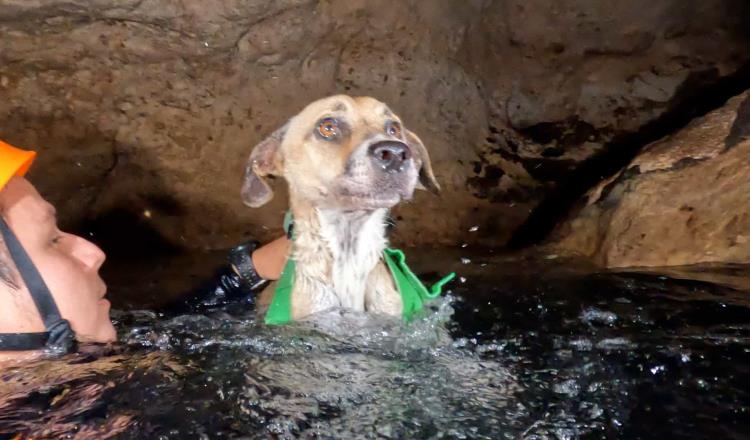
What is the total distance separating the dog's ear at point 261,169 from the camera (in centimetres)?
412

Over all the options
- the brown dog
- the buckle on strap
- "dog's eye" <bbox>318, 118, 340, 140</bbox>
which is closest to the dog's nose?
the brown dog

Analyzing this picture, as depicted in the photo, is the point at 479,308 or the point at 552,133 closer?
the point at 479,308

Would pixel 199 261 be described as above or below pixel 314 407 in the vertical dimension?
above

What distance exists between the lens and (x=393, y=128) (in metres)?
3.93

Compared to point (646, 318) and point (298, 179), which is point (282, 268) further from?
point (646, 318)

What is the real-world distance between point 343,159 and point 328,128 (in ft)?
0.85

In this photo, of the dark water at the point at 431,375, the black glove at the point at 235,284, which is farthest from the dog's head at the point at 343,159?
the dark water at the point at 431,375

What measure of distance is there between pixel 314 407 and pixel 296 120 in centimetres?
191

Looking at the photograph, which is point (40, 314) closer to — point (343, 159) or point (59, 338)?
point (59, 338)

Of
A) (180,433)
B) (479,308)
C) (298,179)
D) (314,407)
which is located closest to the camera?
(180,433)

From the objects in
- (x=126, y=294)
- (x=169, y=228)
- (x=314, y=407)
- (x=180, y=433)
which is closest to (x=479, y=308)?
A: (x=314, y=407)

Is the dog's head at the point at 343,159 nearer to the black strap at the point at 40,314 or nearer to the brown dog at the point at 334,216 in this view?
the brown dog at the point at 334,216

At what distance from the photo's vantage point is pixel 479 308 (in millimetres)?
4152

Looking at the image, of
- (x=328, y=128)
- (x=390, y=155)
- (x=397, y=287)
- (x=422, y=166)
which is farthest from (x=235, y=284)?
(x=390, y=155)
